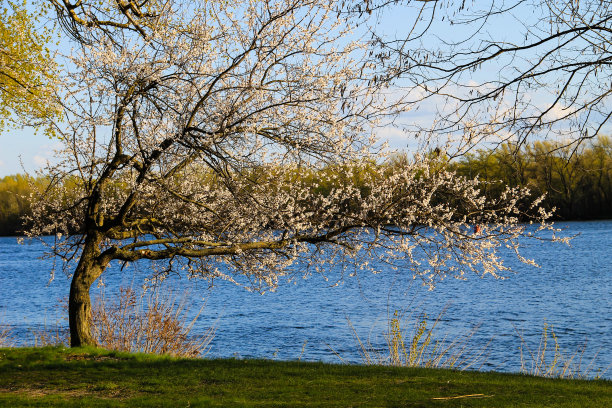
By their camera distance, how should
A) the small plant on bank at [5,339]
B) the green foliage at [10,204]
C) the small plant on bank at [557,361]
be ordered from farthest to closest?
the green foliage at [10,204], the small plant on bank at [5,339], the small plant on bank at [557,361]

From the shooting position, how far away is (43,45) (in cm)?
1562

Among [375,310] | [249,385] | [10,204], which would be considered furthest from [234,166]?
[10,204]

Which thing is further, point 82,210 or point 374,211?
point 82,210

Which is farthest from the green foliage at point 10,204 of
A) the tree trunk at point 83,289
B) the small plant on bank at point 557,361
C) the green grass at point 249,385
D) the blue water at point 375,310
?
the green grass at point 249,385

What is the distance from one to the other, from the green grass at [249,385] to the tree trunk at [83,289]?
0.42 meters

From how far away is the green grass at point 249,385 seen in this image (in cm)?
644

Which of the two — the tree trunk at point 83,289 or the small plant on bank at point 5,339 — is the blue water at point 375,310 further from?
the tree trunk at point 83,289

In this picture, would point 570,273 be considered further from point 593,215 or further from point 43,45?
point 593,215

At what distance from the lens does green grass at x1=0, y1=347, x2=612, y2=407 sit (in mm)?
6438

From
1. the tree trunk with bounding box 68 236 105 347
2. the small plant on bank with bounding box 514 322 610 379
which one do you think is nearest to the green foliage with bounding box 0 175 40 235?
the tree trunk with bounding box 68 236 105 347

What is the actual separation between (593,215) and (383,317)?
4601 cm

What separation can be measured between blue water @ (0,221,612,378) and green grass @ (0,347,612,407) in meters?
2.44

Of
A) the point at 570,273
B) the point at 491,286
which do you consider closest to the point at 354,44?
the point at 491,286

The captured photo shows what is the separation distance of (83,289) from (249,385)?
10.9 feet
